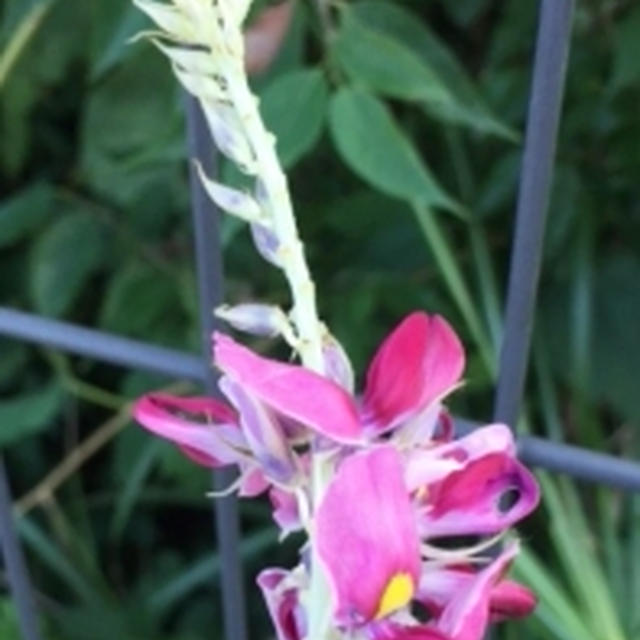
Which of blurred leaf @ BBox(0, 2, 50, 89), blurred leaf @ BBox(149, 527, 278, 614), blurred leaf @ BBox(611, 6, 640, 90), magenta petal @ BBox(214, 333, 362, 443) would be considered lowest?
blurred leaf @ BBox(149, 527, 278, 614)

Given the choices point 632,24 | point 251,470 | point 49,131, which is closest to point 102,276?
point 49,131

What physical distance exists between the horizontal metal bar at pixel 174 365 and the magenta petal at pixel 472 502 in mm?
155

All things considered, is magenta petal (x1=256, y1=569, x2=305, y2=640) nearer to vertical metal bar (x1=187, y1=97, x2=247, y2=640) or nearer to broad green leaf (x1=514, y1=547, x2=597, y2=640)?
vertical metal bar (x1=187, y1=97, x2=247, y2=640)

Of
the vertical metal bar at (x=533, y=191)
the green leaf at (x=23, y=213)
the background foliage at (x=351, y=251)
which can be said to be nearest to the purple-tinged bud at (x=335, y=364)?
the vertical metal bar at (x=533, y=191)

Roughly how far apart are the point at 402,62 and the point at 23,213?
1.26 feet

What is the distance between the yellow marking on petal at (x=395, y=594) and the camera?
0.50m

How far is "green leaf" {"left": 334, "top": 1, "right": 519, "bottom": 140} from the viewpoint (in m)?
0.82

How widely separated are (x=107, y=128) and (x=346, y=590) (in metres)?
0.64

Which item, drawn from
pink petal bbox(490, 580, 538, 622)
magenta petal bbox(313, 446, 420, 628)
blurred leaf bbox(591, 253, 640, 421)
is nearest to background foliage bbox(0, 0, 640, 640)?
blurred leaf bbox(591, 253, 640, 421)

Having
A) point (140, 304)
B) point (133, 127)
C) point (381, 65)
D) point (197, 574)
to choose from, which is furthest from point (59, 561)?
point (381, 65)

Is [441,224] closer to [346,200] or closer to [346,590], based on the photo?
[346,200]

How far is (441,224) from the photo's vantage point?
1.17m

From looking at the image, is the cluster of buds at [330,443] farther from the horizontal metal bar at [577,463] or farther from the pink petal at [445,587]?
the horizontal metal bar at [577,463]

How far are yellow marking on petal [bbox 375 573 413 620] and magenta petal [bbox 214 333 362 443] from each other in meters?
0.04
